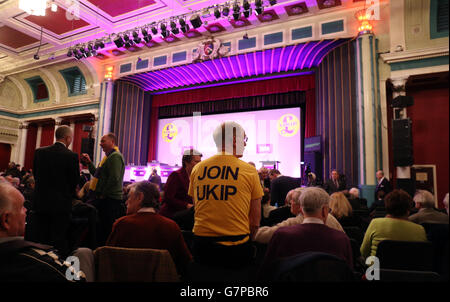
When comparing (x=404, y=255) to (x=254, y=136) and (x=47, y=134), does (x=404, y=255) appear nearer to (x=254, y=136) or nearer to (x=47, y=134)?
(x=254, y=136)

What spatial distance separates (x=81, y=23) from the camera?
7.99 meters

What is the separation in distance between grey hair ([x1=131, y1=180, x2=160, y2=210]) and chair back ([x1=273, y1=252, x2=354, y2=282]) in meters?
1.05

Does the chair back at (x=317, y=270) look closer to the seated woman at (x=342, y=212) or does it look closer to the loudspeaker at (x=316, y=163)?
the seated woman at (x=342, y=212)

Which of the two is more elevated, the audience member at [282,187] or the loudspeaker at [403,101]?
the loudspeaker at [403,101]

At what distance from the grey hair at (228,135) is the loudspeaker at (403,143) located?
4.84 meters

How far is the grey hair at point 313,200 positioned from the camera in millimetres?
1392

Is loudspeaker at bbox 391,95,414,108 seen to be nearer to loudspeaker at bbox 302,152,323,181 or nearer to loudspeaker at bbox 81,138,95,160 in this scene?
loudspeaker at bbox 302,152,323,181

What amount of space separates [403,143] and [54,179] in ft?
18.4

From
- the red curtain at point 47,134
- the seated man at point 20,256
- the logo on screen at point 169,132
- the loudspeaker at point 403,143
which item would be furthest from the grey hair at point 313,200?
the red curtain at point 47,134

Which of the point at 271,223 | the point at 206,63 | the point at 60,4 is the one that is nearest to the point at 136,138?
the point at 206,63

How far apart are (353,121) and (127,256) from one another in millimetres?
6505

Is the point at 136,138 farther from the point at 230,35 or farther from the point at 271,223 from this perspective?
the point at 271,223

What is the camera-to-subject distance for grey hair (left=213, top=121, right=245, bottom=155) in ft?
5.06

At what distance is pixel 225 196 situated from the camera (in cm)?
142
